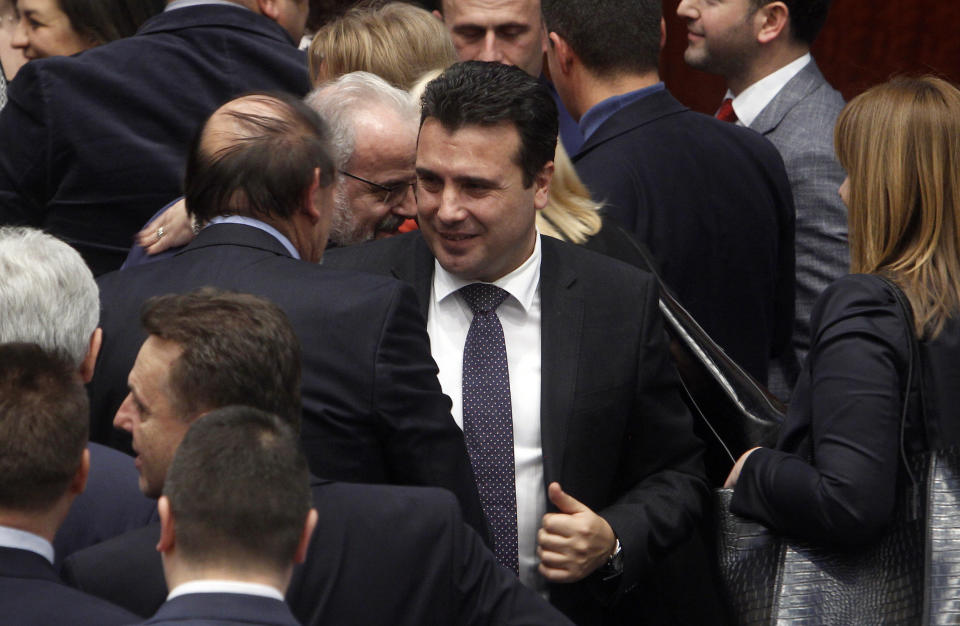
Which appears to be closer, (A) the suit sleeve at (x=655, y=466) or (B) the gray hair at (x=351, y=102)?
(A) the suit sleeve at (x=655, y=466)

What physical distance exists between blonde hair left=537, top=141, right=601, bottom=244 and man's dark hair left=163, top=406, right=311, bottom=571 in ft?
5.03

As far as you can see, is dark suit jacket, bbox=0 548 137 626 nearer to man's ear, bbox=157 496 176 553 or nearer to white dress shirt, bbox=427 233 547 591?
man's ear, bbox=157 496 176 553

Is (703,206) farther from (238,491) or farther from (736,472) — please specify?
(238,491)

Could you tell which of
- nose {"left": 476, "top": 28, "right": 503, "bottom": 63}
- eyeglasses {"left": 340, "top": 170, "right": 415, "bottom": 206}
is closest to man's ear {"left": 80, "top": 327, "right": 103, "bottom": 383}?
eyeglasses {"left": 340, "top": 170, "right": 415, "bottom": 206}

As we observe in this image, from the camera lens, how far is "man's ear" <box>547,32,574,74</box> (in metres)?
4.10

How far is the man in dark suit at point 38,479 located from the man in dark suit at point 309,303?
1.50ft

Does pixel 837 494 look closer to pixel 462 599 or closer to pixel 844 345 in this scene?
pixel 844 345

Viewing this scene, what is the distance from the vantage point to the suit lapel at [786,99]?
444 cm

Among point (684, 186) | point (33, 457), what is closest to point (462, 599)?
point (33, 457)

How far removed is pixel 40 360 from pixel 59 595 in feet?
1.17

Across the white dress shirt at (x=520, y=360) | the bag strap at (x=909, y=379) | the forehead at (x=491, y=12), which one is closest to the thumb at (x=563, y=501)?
the white dress shirt at (x=520, y=360)

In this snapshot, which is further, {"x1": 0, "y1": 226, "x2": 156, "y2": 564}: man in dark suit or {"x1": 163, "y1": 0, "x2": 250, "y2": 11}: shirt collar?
{"x1": 163, "y1": 0, "x2": 250, "y2": 11}: shirt collar

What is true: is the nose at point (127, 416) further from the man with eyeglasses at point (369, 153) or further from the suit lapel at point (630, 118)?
the suit lapel at point (630, 118)

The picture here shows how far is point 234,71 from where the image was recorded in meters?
3.73
